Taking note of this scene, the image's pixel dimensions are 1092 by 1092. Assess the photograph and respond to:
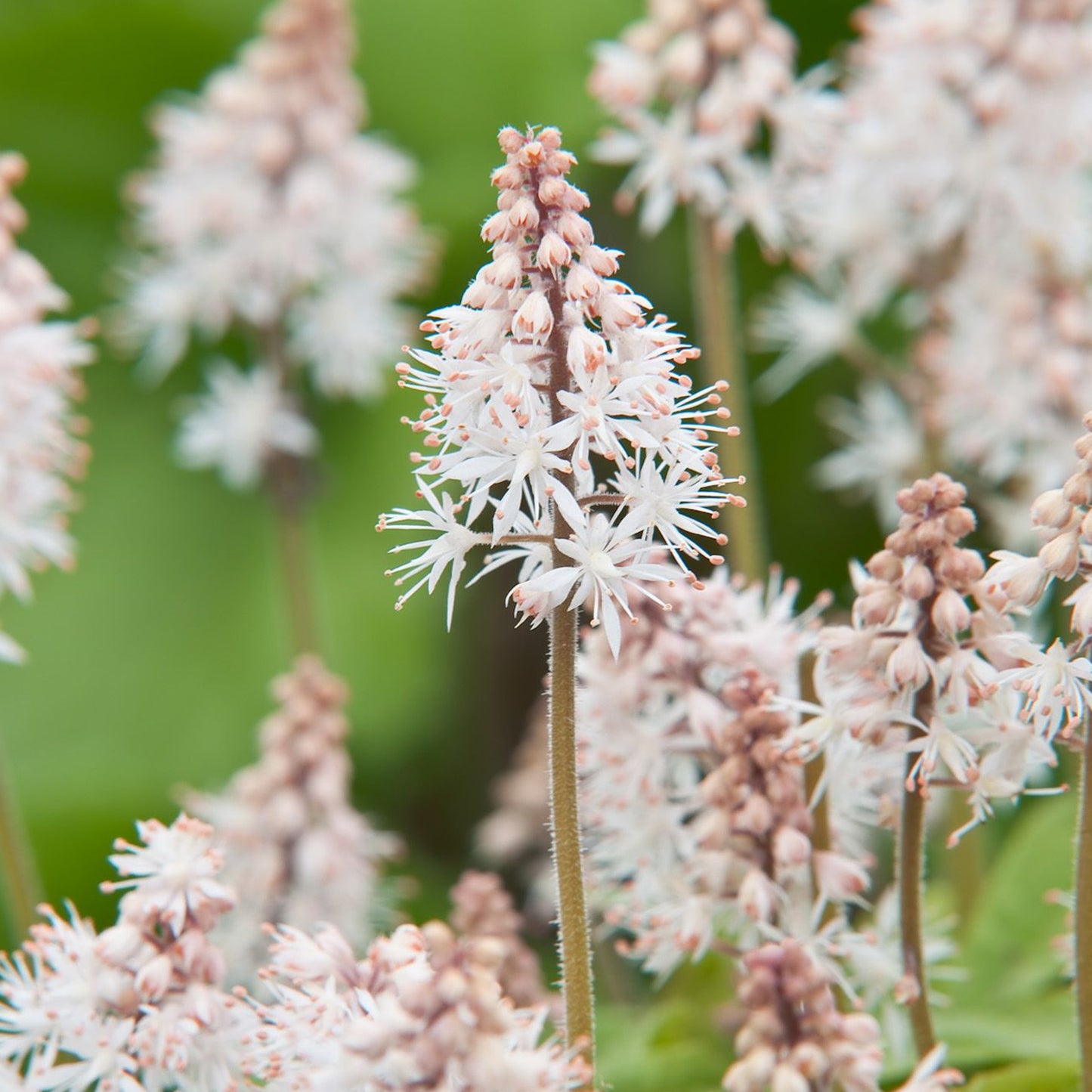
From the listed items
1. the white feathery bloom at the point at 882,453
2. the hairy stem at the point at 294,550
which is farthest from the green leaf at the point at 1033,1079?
the hairy stem at the point at 294,550

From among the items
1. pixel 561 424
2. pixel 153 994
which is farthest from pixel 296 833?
pixel 561 424

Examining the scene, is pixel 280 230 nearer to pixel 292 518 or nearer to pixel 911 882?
pixel 292 518

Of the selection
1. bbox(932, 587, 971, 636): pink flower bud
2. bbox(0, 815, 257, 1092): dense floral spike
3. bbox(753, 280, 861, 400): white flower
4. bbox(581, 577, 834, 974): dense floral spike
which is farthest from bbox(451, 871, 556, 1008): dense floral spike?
bbox(753, 280, 861, 400): white flower

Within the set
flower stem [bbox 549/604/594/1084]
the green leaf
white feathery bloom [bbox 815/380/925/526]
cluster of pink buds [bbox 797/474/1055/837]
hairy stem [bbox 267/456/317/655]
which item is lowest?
the green leaf

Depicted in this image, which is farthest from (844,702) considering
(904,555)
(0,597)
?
(0,597)

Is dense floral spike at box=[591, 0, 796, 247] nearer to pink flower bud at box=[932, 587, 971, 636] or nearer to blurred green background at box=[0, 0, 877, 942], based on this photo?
blurred green background at box=[0, 0, 877, 942]
